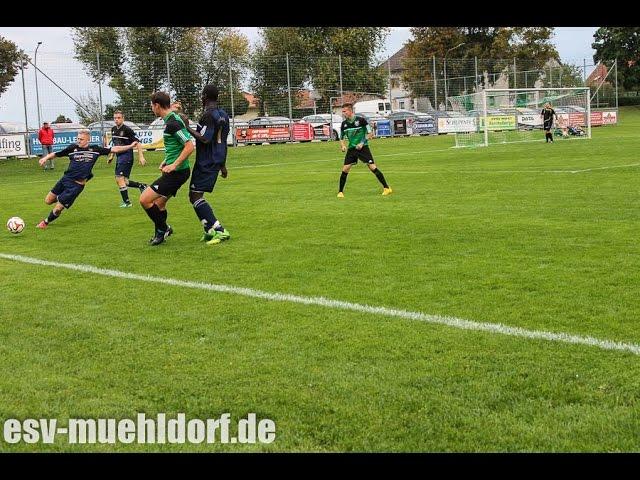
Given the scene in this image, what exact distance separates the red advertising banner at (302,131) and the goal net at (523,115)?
9.26 meters

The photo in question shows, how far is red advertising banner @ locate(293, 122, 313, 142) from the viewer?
4456 cm

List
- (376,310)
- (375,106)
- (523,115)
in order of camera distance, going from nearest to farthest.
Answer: (376,310), (523,115), (375,106)

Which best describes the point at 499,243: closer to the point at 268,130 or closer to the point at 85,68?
the point at 85,68

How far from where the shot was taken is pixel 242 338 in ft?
17.6

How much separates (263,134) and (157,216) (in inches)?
1321

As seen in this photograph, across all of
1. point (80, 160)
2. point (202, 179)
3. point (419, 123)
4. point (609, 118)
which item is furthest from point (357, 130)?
point (609, 118)

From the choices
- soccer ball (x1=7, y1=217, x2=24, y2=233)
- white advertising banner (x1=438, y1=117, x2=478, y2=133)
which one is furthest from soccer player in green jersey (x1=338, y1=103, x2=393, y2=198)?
white advertising banner (x1=438, y1=117, x2=478, y2=133)

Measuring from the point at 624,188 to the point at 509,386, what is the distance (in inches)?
442

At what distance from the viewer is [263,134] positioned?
43.3m

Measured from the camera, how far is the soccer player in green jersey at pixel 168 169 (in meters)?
9.95

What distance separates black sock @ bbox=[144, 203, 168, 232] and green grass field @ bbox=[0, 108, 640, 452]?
0.37 m

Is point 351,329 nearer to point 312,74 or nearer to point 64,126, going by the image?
point 64,126
